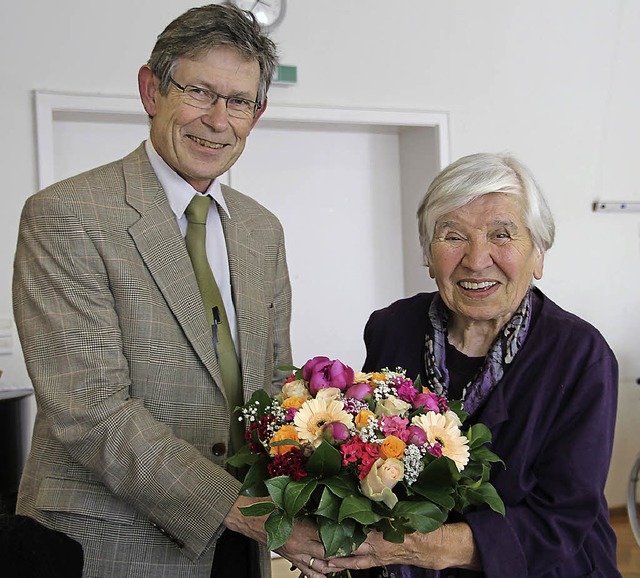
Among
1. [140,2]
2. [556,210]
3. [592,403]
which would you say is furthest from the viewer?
[556,210]

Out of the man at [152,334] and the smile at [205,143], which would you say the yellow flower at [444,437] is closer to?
the man at [152,334]

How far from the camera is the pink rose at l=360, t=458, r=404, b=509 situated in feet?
4.65

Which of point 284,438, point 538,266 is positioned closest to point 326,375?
point 284,438

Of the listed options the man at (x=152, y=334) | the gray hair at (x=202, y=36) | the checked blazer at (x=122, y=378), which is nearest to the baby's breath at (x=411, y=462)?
the man at (x=152, y=334)

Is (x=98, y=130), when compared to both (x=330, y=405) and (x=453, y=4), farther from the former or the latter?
(x=330, y=405)

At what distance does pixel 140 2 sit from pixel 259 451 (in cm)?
364

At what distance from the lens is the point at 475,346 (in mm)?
2010

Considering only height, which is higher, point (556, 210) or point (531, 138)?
point (531, 138)

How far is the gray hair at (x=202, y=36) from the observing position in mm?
1926

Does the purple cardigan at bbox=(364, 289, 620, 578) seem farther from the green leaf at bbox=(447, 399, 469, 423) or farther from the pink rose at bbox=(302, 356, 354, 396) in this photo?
the pink rose at bbox=(302, 356, 354, 396)

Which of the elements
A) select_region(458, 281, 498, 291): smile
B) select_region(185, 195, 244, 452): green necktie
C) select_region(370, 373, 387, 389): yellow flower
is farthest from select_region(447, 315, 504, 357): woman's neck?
select_region(185, 195, 244, 452): green necktie

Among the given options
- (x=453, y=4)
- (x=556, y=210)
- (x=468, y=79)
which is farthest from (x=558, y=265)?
(x=453, y=4)

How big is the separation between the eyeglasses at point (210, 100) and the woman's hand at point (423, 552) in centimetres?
103

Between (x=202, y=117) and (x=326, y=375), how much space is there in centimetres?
73
